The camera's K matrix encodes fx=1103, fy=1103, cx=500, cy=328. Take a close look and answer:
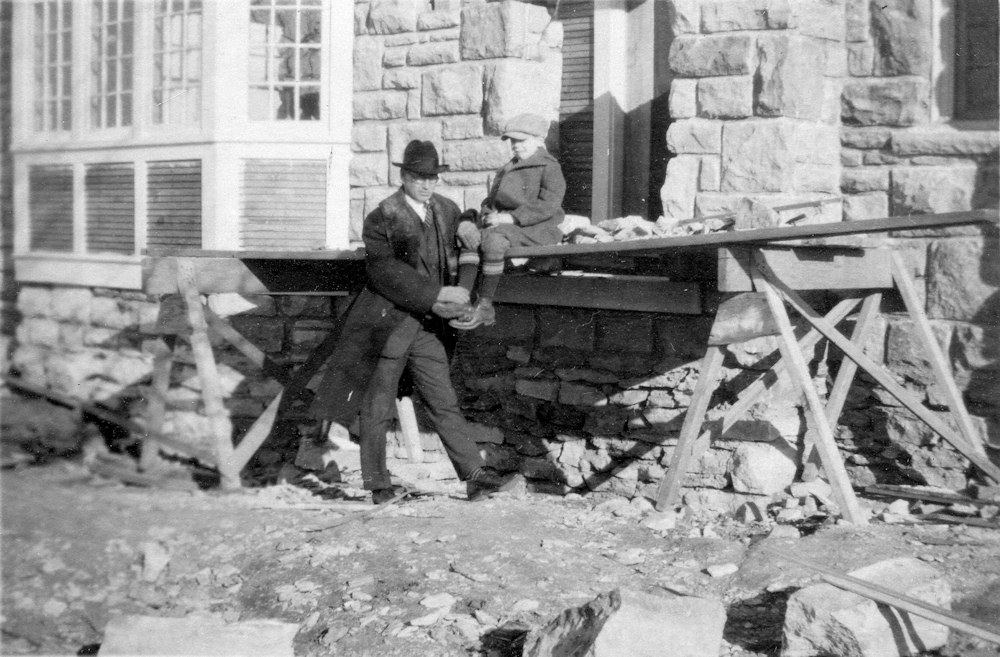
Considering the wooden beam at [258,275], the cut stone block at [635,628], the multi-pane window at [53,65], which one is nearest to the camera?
the cut stone block at [635,628]

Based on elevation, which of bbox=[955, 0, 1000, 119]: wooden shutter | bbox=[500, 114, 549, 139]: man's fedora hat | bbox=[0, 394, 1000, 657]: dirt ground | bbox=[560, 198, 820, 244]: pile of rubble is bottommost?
bbox=[0, 394, 1000, 657]: dirt ground

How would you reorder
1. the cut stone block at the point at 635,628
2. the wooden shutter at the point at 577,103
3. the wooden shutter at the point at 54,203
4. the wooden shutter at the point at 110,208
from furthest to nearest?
the wooden shutter at the point at 54,203, the wooden shutter at the point at 110,208, the wooden shutter at the point at 577,103, the cut stone block at the point at 635,628

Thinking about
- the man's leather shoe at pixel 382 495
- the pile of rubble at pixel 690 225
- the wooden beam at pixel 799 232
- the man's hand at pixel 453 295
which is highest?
the pile of rubble at pixel 690 225

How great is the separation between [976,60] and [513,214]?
9.54 ft

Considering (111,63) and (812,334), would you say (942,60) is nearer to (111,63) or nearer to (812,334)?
(812,334)

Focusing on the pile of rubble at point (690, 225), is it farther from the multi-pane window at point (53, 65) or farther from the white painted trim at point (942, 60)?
the multi-pane window at point (53, 65)

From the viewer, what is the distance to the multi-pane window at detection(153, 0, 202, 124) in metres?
8.41

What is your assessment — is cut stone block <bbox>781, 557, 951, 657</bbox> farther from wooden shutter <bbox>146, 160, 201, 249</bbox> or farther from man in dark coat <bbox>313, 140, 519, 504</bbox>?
wooden shutter <bbox>146, 160, 201, 249</bbox>

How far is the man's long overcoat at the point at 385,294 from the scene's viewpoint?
6.53 m

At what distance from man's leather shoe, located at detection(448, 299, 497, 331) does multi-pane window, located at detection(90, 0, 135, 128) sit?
4.11 metres

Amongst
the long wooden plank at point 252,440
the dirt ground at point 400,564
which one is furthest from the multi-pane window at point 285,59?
the dirt ground at point 400,564

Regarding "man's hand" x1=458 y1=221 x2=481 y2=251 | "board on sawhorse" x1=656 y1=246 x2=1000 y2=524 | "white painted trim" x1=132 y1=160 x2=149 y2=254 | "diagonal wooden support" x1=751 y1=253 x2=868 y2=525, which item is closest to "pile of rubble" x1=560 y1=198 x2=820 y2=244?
"board on sawhorse" x1=656 y1=246 x2=1000 y2=524

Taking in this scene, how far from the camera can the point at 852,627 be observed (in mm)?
4074

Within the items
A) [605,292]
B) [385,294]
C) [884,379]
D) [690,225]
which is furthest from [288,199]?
[884,379]
